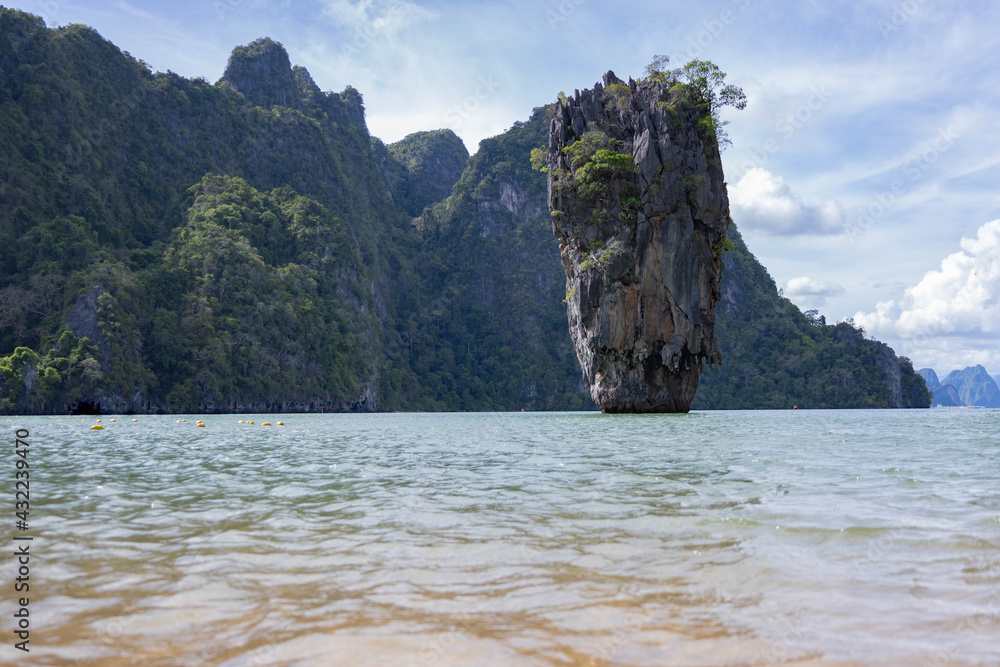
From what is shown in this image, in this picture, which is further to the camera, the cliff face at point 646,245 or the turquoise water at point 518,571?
the cliff face at point 646,245

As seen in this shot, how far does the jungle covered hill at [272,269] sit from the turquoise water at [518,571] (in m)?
64.6

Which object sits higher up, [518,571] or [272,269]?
[272,269]

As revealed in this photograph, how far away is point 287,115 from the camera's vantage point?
126875 millimetres

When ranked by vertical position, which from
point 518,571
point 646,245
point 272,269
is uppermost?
point 272,269

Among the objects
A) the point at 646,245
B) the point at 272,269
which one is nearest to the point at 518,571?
the point at 646,245

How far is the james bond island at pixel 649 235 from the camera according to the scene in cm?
4203

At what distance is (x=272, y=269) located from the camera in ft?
303

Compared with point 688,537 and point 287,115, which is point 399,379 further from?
point 688,537

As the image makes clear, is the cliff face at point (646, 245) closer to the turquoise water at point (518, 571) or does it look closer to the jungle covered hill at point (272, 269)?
the turquoise water at point (518, 571)

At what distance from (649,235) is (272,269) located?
2541 inches

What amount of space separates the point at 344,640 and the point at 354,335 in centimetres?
9790

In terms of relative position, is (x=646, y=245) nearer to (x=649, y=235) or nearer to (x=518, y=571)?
(x=649, y=235)

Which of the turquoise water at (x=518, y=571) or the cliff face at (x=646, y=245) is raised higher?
the cliff face at (x=646, y=245)

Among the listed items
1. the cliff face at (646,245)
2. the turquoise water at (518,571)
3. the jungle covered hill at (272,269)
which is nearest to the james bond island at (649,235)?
the cliff face at (646,245)
